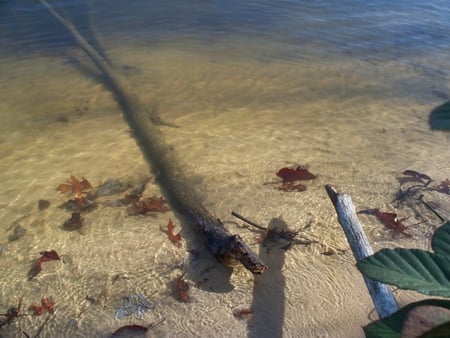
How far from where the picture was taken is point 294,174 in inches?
172

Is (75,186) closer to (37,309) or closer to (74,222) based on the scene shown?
(74,222)

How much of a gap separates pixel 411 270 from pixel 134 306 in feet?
6.96

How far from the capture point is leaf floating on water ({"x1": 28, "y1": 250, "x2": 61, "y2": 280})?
3274 millimetres

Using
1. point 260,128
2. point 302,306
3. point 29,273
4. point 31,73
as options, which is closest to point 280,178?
point 260,128

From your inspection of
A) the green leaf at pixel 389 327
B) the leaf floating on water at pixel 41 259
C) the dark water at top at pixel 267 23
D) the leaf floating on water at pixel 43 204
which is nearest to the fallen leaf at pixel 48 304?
the leaf floating on water at pixel 41 259

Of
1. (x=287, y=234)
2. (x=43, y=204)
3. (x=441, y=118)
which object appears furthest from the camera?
(x=43, y=204)

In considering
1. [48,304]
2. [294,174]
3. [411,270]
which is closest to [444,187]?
[294,174]

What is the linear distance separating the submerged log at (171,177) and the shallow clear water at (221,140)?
13 centimetres

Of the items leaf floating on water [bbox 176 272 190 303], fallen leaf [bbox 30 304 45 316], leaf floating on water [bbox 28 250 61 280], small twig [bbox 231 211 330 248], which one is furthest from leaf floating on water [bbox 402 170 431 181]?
fallen leaf [bbox 30 304 45 316]

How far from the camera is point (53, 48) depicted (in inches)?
298

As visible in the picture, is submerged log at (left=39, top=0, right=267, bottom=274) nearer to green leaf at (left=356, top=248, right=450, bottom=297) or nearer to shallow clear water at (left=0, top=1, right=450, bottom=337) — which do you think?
shallow clear water at (left=0, top=1, right=450, bottom=337)

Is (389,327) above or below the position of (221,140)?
above

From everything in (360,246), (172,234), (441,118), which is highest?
(441,118)

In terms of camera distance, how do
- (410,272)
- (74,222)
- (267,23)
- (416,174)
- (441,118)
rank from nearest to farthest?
(441,118)
(410,272)
(74,222)
(416,174)
(267,23)
